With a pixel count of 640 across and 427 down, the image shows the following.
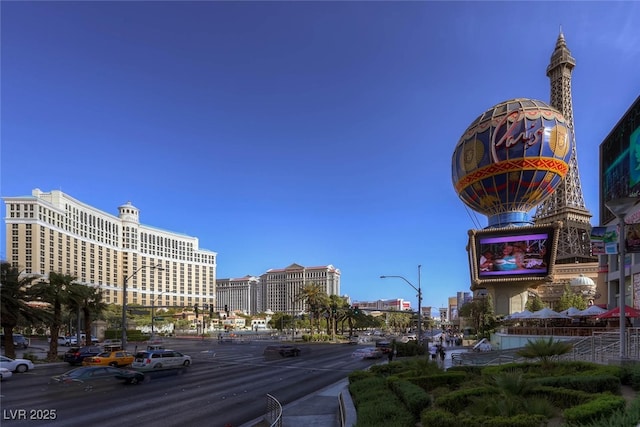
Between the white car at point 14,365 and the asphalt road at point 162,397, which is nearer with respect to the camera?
the asphalt road at point 162,397

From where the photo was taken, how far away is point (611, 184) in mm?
41031

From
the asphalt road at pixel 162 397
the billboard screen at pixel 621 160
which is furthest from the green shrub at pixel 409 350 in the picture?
the billboard screen at pixel 621 160

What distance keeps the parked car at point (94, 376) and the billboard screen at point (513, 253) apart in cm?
5317

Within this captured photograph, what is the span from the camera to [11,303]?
36906 mm

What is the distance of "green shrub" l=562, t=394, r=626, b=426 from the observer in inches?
333

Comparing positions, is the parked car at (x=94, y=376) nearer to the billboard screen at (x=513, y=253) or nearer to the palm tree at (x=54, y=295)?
the palm tree at (x=54, y=295)

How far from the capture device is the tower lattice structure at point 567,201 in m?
114

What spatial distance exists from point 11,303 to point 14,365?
690cm

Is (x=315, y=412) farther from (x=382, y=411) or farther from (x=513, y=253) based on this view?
(x=513, y=253)

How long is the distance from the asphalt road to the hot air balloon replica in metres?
40.7

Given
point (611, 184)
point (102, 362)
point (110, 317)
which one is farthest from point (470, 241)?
point (110, 317)

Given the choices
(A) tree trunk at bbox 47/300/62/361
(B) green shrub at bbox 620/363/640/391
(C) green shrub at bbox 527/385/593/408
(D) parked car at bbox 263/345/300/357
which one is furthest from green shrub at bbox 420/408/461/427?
(A) tree trunk at bbox 47/300/62/361

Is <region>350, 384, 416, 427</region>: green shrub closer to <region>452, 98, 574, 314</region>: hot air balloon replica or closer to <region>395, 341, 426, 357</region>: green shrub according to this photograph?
<region>395, 341, 426, 357</region>: green shrub

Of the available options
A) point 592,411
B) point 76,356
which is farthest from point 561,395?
point 76,356
